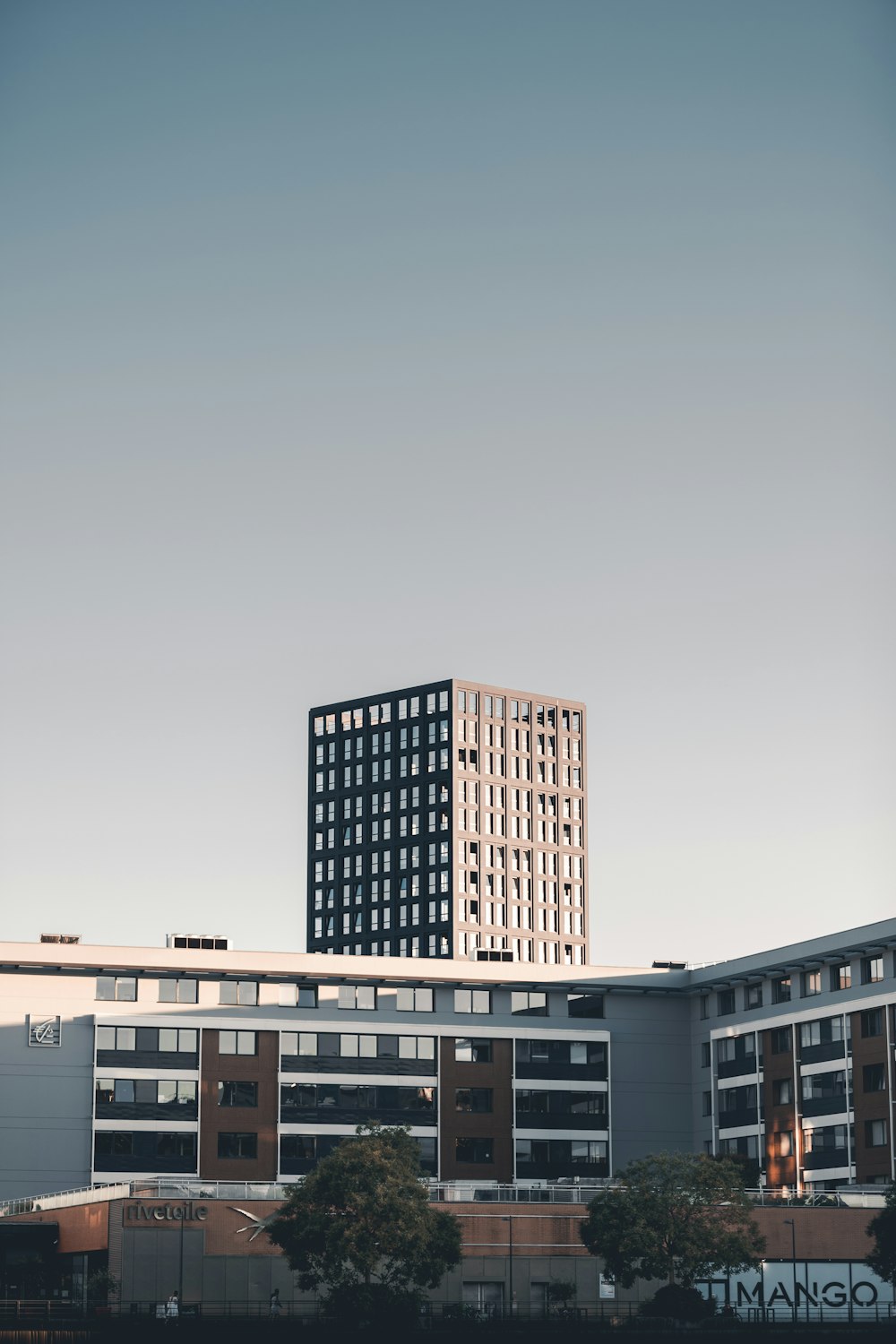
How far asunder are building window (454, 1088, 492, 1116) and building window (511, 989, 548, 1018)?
21.8ft

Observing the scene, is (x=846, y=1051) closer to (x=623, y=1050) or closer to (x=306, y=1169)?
(x=623, y=1050)

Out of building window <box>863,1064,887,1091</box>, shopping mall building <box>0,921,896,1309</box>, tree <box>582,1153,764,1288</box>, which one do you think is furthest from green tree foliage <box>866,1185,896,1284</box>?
building window <box>863,1064,887,1091</box>

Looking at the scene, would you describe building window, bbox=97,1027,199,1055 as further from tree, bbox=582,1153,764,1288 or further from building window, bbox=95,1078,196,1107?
tree, bbox=582,1153,764,1288

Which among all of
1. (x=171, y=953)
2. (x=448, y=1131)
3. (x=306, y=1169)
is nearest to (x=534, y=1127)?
(x=448, y=1131)

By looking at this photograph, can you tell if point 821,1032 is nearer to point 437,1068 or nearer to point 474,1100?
point 474,1100

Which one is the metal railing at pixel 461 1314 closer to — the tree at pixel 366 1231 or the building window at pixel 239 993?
the tree at pixel 366 1231

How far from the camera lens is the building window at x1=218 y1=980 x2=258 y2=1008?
474ft

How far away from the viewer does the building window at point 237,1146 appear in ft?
460

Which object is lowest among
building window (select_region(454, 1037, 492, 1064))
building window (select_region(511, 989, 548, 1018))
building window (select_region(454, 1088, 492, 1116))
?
building window (select_region(454, 1088, 492, 1116))

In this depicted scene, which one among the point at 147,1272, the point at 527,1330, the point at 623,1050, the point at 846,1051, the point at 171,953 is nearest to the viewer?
the point at 527,1330

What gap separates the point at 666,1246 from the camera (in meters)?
104

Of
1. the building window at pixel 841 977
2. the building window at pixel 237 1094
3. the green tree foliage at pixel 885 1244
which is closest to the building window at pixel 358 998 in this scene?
the building window at pixel 237 1094

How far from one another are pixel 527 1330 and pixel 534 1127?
5001 centimetres

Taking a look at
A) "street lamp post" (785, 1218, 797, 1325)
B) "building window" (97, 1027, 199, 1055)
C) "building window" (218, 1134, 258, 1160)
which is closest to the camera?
"street lamp post" (785, 1218, 797, 1325)
